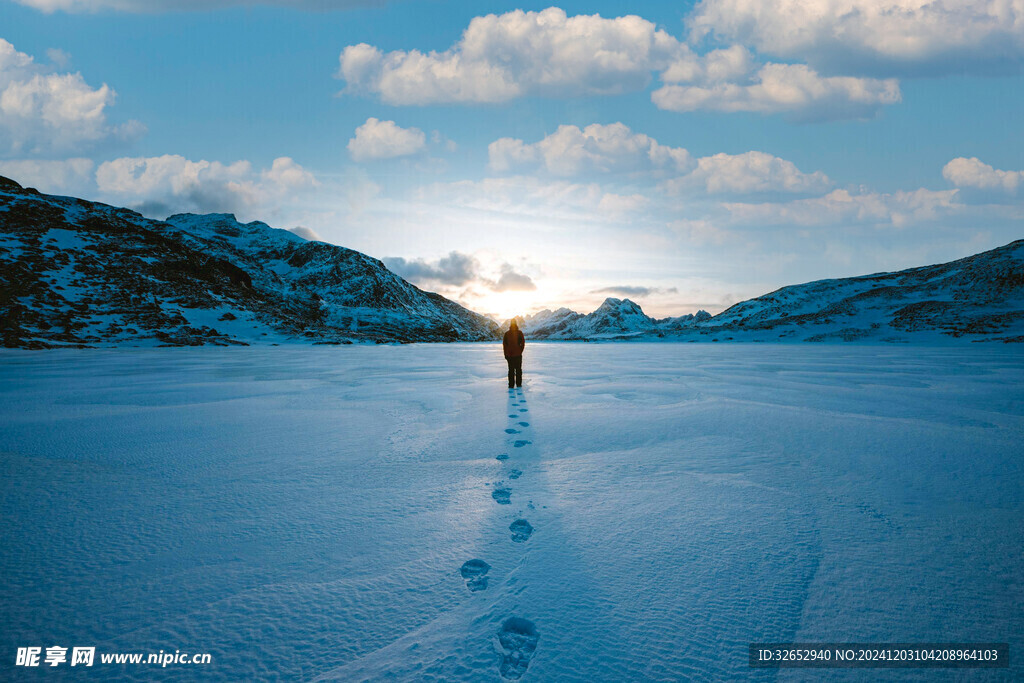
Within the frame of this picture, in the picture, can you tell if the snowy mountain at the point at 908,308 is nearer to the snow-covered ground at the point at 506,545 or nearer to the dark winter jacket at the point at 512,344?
the dark winter jacket at the point at 512,344

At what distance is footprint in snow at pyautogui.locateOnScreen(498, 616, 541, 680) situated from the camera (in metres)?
2.17

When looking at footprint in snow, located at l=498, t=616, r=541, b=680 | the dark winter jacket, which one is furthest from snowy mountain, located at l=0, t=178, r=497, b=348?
footprint in snow, located at l=498, t=616, r=541, b=680

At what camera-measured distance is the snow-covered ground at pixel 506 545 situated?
7.70 feet

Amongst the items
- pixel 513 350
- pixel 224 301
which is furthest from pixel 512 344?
pixel 224 301

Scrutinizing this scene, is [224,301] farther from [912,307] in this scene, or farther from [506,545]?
[912,307]

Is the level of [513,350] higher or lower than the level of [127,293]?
lower

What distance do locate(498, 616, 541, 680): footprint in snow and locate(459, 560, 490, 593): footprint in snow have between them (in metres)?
0.41

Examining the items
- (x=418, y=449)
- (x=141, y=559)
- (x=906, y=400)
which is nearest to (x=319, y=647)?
(x=141, y=559)

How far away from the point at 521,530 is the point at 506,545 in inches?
12.3

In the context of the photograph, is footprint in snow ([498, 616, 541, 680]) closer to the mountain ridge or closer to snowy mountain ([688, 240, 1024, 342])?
the mountain ridge

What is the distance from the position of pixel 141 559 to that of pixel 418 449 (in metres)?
3.26

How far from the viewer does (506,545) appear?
3377mm

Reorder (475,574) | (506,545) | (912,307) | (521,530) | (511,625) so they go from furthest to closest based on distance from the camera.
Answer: (912,307) → (521,530) → (506,545) → (475,574) → (511,625)

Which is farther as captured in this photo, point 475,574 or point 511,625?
point 475,574
